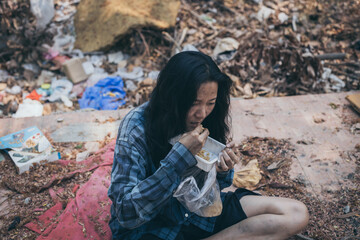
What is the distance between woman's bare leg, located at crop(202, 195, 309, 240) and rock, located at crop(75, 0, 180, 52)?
4437 millimetres

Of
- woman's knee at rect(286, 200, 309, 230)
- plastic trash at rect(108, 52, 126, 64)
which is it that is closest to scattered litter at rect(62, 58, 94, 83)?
plastic trash at rect(108, 52, 126, 64)

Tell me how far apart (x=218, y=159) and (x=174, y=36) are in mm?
4452

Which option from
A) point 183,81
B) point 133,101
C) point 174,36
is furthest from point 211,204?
point 174,36

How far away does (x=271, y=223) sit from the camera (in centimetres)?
211

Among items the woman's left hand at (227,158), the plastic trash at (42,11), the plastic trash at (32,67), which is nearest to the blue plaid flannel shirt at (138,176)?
the woman's left hand at (227,158)

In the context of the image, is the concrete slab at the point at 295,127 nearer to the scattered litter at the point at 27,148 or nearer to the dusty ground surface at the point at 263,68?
the dusty ground surface at the point at 263,68

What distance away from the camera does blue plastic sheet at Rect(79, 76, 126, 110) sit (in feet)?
16.3

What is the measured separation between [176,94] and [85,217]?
157 cm

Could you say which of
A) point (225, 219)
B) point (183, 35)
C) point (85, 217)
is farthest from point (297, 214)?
point (183, 35)

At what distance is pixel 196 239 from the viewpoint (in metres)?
2.24

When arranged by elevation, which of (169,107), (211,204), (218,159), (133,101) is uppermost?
(169,107)

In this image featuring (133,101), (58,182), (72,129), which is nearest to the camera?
(58,182)

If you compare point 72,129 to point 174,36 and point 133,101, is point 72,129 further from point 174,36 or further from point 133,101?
point 174,36

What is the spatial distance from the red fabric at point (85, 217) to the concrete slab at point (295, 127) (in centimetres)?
86
